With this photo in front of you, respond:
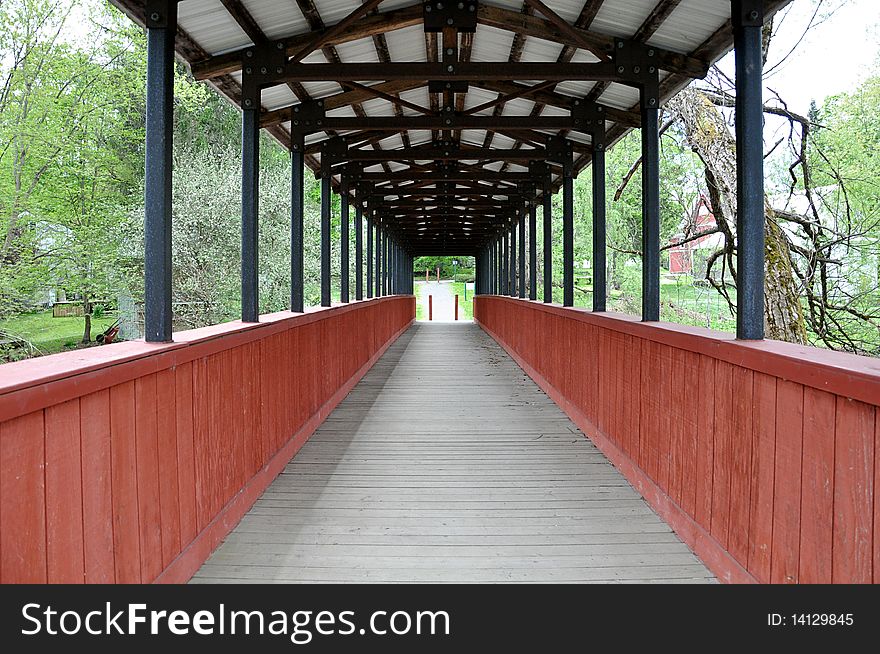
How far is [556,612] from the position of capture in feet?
8.25

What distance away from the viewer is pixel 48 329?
18.1 m

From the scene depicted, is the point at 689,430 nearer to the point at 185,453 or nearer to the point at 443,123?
the point at 185,453

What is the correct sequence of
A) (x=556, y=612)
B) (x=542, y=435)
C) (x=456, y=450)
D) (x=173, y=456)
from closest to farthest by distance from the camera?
(x=556, y=612), (x=173, y=456), (x=456, y=450), (x=542, y=435)

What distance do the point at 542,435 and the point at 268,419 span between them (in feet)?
7.69

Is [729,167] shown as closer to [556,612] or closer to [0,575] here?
[556,612]

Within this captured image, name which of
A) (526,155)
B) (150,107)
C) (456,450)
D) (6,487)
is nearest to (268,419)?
(456,450)

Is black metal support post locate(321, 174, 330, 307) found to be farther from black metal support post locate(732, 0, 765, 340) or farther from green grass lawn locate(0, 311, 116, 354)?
green grass lawn locate(0, 311, 116, 354)

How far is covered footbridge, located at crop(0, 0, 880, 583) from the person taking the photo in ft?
Result: 6.75

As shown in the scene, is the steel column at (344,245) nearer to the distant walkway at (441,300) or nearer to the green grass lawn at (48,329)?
the green grass lawn at (48,329)

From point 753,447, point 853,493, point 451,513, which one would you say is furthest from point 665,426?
point 853,493

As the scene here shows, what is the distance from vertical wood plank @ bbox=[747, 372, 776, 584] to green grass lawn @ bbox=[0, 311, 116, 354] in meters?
13.5

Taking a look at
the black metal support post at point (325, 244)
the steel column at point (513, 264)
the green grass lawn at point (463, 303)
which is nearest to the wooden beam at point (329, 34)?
the black metal support post at point (325, 244)

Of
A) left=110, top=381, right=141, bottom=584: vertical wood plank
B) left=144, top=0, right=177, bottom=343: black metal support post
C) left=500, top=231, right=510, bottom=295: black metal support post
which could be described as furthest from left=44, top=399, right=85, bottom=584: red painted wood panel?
left=500, top=231, right=510, bottom=295: black metal support post

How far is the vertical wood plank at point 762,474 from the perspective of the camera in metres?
2.48
